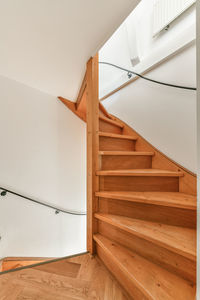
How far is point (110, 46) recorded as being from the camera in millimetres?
2650

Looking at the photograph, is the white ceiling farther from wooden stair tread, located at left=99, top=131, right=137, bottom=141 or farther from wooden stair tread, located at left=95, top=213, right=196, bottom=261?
wooden stair tread, located at left=95, top=213, right=196, bottom=261

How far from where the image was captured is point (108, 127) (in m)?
2.07

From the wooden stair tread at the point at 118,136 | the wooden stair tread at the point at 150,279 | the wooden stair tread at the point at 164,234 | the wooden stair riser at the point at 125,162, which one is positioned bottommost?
the wooden stair tread at the point at 150,279

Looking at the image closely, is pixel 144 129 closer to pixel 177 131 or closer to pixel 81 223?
pixel 177 131

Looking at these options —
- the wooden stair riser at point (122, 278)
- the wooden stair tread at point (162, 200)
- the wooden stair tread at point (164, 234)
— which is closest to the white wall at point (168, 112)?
the wooden stair tread at point (162, 200)

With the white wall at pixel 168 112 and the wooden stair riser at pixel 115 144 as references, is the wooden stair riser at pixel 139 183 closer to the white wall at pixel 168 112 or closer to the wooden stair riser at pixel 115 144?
the white wall at pixel 168 112

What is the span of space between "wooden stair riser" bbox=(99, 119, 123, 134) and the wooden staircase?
326 millimetres

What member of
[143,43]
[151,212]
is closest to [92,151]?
[151,212]

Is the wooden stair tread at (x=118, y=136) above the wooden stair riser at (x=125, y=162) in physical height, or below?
above

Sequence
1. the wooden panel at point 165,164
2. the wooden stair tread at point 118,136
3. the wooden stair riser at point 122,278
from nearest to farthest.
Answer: the wooden stair riser at point 122,278
the wooden panel at point 165,164
the wooden stair tread at point 118,136

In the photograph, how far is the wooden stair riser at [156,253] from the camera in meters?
0.76

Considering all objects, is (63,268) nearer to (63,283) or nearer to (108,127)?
(63,283)

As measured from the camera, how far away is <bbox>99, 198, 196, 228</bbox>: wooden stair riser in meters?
0.94

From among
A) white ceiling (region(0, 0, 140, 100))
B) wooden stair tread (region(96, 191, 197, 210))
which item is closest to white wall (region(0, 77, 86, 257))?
white ceiling (region(0, 0, 140, 100))
